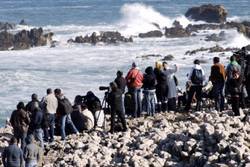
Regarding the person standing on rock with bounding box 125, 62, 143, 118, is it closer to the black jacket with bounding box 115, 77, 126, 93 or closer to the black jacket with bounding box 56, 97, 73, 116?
the black jacket with bounding box 115, 77, 126, 93

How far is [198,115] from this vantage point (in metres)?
18.6

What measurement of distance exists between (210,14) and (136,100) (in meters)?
50.8

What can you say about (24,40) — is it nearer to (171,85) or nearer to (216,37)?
(216,37)

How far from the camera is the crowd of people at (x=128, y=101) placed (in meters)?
17.9

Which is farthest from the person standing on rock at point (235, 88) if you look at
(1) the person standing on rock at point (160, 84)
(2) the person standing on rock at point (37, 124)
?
(2) the person standing on rock at point (37, 124)

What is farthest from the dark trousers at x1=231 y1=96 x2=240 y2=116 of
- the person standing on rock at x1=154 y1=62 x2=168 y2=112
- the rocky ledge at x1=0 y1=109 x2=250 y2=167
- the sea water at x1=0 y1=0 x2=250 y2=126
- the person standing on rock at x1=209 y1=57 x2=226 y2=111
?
the sea water at x1=0 y1=0 x2=250 y2=126

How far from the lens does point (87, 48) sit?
2201 inches

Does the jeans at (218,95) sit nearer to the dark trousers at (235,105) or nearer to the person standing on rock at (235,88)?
the person standing on rock at (235,88)

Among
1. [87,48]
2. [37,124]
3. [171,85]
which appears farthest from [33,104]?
[87,48]

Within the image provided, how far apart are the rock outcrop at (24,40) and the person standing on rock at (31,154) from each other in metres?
39.9

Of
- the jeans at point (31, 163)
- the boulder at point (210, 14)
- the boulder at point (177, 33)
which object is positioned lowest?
the jeans at point (31, 163)

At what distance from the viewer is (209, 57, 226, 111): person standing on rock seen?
19.4 m

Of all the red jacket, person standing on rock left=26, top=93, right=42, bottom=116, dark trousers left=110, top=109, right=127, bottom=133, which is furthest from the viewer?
the red jacket

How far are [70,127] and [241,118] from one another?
480cm
